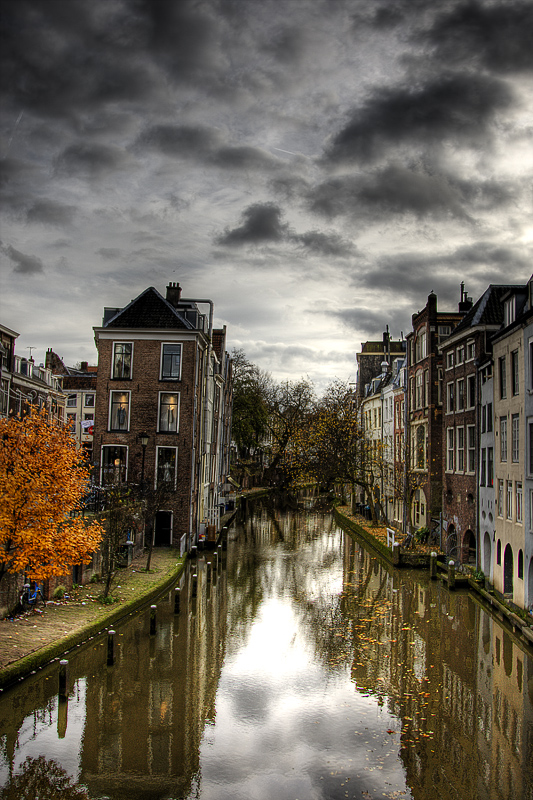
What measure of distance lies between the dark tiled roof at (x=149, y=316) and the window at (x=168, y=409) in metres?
4.31

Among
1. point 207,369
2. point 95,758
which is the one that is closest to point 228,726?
point 95,758

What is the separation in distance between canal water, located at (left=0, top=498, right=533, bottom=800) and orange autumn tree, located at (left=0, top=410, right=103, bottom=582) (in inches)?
121

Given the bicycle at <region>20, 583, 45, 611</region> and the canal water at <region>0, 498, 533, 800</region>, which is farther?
the bicycle at <region>20, 583, 45, 611</region>

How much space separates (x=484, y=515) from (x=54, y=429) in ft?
74.8

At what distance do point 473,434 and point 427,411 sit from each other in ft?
26.6

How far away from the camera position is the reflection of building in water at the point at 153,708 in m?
13.2

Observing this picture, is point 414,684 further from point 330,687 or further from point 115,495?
point 115,495

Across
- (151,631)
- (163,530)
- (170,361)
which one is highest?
(170,361)

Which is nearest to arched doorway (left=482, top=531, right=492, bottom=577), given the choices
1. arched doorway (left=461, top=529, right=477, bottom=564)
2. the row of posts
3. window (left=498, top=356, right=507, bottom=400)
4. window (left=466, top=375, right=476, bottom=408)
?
arched doorway (left=461, top=529, right=477, bottom=564)

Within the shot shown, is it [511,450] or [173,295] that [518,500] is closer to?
[511,450]

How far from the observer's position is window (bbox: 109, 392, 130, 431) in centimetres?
4219

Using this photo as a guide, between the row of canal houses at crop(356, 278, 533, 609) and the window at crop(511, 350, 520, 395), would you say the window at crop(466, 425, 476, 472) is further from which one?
the window at crop(511, 350, 520, 395)

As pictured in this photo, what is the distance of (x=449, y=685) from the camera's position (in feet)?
62.9

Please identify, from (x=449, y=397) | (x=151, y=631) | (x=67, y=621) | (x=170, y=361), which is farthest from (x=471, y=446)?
(x=67, y=621)
